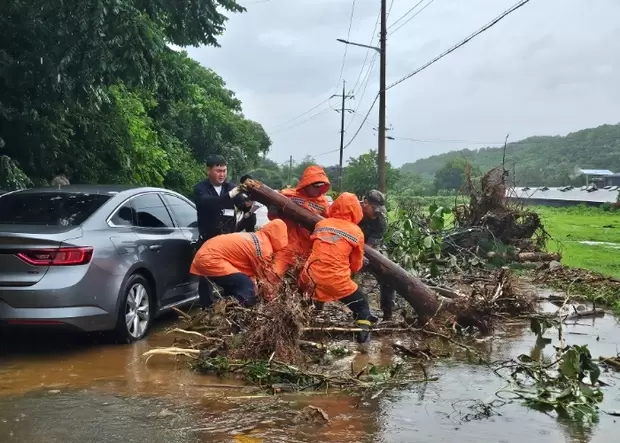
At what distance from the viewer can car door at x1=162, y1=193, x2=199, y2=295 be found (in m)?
7.89

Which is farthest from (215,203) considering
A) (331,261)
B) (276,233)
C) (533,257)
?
(533,257)

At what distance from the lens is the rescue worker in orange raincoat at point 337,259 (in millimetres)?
6613

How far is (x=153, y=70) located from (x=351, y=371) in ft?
20.8

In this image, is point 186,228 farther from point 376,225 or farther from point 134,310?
point 376,225

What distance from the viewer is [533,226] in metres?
13.9

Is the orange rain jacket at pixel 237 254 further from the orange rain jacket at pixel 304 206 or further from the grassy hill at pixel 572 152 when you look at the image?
the grassy hill at pixel 572 152

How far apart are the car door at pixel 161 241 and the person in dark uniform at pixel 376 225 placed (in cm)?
205

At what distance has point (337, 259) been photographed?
6625mm

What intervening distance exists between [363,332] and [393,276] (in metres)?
0.93

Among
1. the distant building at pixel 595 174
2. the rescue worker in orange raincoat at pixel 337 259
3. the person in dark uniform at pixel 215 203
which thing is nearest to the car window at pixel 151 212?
the person in dark uniform at pixel 215 203

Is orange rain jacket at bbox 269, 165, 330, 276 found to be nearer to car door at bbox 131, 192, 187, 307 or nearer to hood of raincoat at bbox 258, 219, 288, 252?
hood of raincoat at bbox 258, 219, 288, 252

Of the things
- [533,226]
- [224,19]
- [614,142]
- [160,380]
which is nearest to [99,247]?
[160,380]

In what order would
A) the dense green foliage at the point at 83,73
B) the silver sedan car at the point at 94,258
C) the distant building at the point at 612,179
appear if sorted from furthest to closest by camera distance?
1. the distant building at the point at 612,179
2. the dense green foliage at the point at 83,73
3. the silver sedan car at the point at 94,258

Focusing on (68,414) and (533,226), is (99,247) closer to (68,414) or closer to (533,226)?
(68,414)
